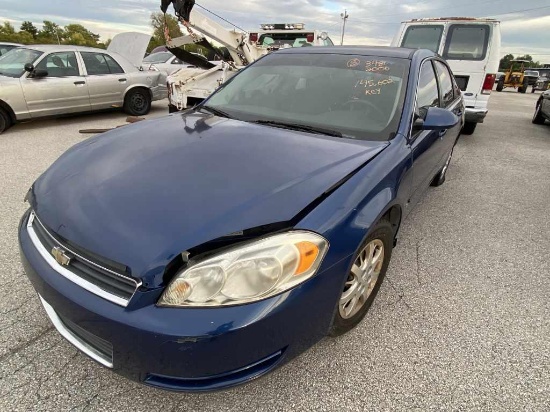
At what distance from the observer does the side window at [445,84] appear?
11.0 ft

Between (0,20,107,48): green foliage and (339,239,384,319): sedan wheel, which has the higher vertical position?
(0,20,107,48): green foliage

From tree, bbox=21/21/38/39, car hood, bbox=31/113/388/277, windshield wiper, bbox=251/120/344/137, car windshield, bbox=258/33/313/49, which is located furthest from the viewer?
tree, bbox=21/21/38/39

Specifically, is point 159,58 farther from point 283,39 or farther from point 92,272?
point 92,272

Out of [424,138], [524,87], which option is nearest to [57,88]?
[424,138]

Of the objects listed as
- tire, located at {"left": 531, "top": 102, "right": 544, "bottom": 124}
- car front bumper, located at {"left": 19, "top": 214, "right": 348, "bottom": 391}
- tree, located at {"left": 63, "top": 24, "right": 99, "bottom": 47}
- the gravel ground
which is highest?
tree, located at {"left": 63, "top": 24, "right": 99, "bottom": 47}

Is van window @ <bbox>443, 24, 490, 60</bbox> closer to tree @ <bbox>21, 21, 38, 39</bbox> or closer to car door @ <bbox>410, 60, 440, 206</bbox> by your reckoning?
car door @ <bbox>410, 60, 440, 206</bbox>

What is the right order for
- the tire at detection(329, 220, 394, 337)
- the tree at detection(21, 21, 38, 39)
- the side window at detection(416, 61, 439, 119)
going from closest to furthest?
the tire at detection(329, 220, 394, 337)
the side window at detection(416, 61, 439, 119)
the tree at detection(21, 21, 38, 39)

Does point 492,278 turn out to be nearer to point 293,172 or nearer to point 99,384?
point 293,172

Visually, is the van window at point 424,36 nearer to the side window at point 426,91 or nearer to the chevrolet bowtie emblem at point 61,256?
the side window at point 426,91

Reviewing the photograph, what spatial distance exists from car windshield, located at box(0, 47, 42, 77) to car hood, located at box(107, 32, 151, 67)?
2.34 m

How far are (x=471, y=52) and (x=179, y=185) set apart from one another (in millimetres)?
7162

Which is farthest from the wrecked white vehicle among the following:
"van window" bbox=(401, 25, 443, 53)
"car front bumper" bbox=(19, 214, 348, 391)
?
"car front bumper" bbox=(19, 214, 348, 391)

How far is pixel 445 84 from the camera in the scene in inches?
141

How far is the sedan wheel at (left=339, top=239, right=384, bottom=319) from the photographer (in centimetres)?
186
